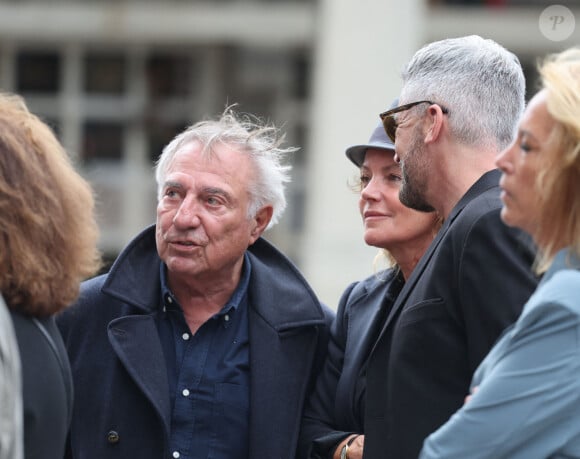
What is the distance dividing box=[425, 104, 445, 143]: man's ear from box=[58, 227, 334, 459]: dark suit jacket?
3.30 ft

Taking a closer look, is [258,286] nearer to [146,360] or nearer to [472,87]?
[146,360]

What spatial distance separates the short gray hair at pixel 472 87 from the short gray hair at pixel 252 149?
899 mm

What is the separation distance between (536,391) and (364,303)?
65.6 inches

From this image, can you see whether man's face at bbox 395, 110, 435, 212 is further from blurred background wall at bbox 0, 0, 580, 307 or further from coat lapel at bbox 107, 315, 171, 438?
blurred background wall at bbox 0, 0, 580, 307

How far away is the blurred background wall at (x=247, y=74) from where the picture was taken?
16266 mm

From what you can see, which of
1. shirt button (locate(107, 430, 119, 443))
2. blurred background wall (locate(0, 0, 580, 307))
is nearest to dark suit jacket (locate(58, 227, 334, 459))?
shirt button (locate(107, 430, 119, 443))

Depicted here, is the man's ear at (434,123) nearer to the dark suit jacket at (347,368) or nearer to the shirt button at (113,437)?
the dark suit jacket at (347,368)

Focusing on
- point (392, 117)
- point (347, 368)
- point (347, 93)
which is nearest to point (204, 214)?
point (347, 368)

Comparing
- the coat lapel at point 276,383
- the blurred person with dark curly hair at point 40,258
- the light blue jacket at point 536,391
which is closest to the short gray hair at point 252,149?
the coat lapel at point 276,383

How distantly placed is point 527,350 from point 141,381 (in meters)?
1.71

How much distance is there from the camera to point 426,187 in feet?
10.5

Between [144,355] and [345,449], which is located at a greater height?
[144,355]

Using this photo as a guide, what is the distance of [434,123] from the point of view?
10.4 ft

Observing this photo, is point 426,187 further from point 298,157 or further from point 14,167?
point 298,157
